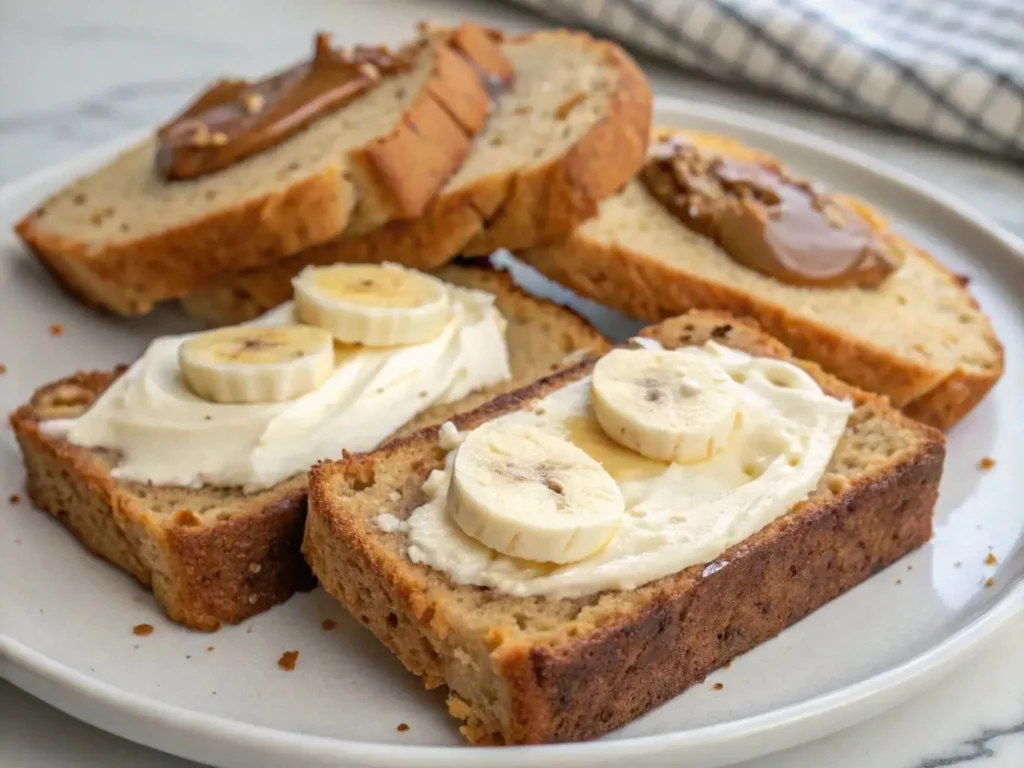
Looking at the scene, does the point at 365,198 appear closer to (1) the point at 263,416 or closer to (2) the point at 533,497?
(1) the point at 263,416

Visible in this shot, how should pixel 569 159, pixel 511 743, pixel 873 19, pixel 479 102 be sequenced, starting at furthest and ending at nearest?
pixel 873 19, pixel 479 102, pixel 569 159, pixel 511 743

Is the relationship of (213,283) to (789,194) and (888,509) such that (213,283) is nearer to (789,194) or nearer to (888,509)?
(789,194)

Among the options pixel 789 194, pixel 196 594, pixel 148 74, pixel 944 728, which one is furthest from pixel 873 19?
pixel 196 594

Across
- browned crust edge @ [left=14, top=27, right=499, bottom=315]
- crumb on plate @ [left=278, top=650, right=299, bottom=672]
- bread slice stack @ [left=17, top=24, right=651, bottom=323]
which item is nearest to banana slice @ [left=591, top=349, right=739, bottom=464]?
crumb on plate @ [left=278, top=650, right=299, bottom=672]

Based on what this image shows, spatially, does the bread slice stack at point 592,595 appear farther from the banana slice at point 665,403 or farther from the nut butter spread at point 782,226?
the nut butter spread at point 782,226

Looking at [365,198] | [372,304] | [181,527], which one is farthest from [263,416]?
[365,198]

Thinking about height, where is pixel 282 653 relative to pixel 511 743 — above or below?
below

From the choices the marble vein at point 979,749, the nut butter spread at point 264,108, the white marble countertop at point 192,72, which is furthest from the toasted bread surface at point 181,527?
the white marble countertop at point 192,72
